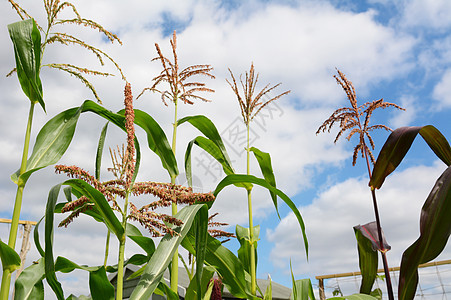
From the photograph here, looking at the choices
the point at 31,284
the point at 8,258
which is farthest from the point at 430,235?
the point at 31,284

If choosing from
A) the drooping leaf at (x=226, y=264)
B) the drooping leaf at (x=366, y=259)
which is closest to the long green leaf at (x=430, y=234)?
the drooping leaf at (x=366, y=259)

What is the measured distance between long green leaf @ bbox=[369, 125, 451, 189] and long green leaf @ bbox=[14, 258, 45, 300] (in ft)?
4.07

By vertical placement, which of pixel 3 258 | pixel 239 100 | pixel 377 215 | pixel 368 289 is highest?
pixel 239 100

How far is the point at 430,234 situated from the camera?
0.99 metres

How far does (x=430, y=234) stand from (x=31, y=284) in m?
1.27

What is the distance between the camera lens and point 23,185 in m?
1.16

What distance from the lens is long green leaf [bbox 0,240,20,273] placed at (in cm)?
107

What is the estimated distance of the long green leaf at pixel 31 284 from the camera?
4.18 ft

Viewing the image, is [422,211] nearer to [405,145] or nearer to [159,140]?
[405,145]

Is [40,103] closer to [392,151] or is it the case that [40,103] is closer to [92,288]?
[92,288]

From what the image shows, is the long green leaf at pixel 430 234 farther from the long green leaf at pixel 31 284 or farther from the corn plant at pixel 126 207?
the long green leaf at pixel 31 284

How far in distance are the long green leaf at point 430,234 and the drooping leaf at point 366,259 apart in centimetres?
47

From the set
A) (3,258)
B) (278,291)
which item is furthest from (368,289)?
(278,291)

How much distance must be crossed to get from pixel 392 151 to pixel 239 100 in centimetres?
93
